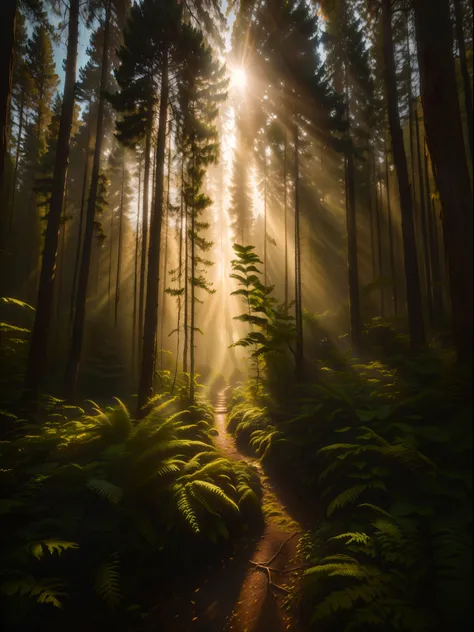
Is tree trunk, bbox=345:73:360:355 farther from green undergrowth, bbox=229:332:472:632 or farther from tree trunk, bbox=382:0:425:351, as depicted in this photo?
green undergrowth, bbox=229:332:472:632

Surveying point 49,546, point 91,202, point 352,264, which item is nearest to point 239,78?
point 91,202

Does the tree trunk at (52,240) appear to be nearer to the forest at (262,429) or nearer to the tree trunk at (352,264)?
the forest at (262,429)

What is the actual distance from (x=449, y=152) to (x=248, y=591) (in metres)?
5.56

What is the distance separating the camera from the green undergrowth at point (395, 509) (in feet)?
7.07

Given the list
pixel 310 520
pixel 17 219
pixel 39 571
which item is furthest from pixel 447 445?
pixel 17 219

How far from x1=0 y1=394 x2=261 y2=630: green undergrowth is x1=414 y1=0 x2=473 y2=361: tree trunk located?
4.06 metres

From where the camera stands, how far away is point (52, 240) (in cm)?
920

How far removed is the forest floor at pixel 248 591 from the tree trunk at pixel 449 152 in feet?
12.5

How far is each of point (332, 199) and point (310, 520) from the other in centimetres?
2828

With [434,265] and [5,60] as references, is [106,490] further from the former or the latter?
[434,265]

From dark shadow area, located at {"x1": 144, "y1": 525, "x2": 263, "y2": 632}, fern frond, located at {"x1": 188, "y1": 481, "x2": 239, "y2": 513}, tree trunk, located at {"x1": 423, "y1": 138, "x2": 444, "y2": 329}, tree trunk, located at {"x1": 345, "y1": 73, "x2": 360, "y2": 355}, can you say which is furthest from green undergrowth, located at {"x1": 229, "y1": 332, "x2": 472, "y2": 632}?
tree trunk, located at {"x1": 423, "y1": 138, "x2": 444, "y2": 329}

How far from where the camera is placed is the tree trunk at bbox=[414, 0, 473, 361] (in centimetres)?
205

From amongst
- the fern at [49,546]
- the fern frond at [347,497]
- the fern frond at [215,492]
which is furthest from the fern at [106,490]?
the fern frond at [347,497]

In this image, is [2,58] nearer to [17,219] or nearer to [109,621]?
[109,621]
